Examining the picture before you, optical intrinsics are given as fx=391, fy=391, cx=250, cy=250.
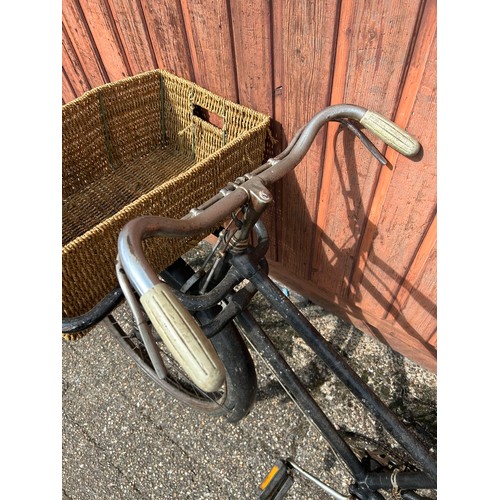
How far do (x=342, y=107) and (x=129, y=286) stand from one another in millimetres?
717

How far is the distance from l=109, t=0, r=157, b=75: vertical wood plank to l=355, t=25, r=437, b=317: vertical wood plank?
1067 mm

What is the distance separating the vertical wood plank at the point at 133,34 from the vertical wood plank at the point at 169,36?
3cm

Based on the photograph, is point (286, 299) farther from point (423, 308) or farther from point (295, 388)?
point (423, 308)

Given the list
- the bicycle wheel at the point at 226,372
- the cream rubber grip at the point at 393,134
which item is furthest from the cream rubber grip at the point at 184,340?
the cream rubber grip at the point at 393,134

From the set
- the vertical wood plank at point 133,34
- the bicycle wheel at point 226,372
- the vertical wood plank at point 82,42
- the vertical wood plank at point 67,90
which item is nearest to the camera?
the bicycle wheel at point 226,372

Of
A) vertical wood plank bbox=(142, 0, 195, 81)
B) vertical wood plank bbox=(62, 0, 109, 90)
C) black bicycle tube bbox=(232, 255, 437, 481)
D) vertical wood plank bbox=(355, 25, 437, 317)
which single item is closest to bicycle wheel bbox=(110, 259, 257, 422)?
black bicycle tube bbox=(232, 255, 437, 481)

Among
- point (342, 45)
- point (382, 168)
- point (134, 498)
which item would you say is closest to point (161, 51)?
point (342, 45)

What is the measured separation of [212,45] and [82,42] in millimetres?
799

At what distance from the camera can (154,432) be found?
5.42 ft

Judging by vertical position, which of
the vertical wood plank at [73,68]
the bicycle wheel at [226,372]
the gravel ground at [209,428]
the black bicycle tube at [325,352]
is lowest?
the gravel ground at [209,428]

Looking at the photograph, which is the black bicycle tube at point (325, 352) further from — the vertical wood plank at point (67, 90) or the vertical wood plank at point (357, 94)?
the vertical wood plank at point (67, 90)

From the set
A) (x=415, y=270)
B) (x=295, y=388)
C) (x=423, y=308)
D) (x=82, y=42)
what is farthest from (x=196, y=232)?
(x=82, y=42)

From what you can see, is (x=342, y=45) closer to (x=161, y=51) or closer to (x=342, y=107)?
(x=342, y=107)

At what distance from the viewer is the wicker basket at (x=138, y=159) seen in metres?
1.09
